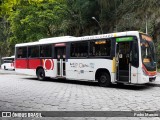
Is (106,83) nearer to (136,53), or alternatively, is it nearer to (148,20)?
(136,53)

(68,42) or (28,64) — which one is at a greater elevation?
(68,42)

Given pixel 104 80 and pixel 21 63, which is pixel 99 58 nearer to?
pixel 104 80

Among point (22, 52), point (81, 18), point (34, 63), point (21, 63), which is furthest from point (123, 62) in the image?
point (81, 18)

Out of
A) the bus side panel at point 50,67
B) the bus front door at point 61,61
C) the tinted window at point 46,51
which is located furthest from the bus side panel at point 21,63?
the bus front door at point 61,61

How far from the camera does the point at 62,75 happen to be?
1786 centimetres

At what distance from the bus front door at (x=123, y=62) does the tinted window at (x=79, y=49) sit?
264 centimetres

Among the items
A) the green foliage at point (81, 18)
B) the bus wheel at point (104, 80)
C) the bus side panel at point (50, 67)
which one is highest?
the green foliage at point (81, 18)

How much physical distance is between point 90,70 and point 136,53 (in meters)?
3.56

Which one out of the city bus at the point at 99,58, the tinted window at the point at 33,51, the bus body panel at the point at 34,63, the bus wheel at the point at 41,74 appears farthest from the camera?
the tinted window at the point at 33,51

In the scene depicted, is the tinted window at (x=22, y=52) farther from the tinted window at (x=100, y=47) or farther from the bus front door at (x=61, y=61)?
the tinted window at (x=100, y=47)

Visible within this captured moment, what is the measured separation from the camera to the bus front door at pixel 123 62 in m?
13.7

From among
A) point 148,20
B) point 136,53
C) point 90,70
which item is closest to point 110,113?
point 136,53

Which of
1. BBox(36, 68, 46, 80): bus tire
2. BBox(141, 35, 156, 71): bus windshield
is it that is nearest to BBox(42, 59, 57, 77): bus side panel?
BBox(36, 68, 46, 80): bus tire

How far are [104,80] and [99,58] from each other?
1386 millimetres
